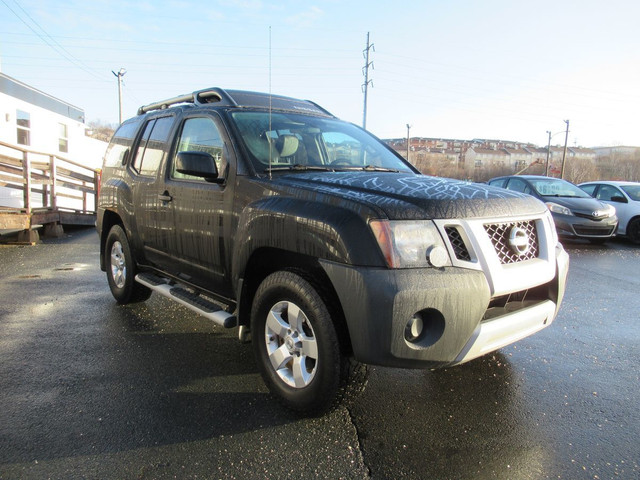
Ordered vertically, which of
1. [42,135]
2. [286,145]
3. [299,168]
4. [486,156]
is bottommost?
[299,168]

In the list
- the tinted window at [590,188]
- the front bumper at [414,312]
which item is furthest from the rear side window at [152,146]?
the tinted window at [590,188]

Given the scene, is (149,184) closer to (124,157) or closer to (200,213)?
(124,157)

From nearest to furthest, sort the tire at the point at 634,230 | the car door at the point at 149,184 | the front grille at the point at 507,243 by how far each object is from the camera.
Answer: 1. the front grille at the point at 507,243
2. the car door at the point at 149,184
3. the tire at the point at 634,230

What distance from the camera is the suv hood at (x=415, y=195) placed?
2.35 m

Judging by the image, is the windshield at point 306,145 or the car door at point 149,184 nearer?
the windshield at point 306,145

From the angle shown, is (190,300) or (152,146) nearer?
(190,300)

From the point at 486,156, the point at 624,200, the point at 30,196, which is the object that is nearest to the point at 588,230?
the point at 624,200

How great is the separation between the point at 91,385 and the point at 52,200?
889cm

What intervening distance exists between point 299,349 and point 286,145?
5.07 feet

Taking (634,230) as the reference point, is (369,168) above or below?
above

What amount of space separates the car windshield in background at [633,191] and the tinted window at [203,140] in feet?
37.1

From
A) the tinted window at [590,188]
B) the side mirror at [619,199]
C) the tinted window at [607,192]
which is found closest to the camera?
the side mirror at [619,199]

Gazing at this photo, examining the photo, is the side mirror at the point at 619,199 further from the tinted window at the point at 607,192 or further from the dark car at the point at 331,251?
the dark car at the point at 331,251

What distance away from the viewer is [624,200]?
36.1ft
